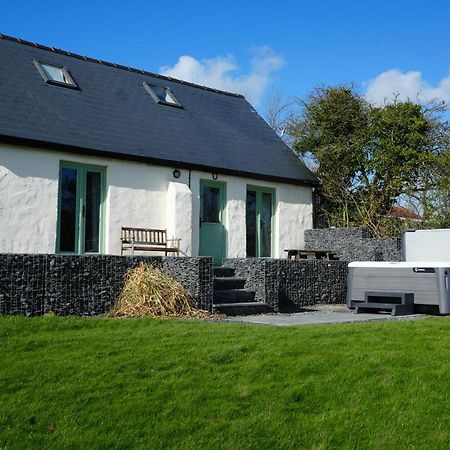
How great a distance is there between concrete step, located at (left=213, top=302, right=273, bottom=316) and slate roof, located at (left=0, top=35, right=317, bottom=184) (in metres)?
4.53

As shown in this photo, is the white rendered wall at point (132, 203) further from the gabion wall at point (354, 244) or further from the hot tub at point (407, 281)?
the hot tub at point (407, 281)

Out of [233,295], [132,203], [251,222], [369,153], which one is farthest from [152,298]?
[369,153]

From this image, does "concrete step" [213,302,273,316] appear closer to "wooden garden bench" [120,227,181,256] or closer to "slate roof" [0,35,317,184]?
"wooden garden bench" [120,227,181,256]

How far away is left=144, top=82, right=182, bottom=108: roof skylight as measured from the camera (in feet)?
55.3

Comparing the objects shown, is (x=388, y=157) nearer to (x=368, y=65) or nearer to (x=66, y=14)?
(x=368, y=65)

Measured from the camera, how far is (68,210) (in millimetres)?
13102

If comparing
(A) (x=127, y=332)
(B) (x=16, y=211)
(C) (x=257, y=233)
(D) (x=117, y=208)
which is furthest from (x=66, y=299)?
(C) (x=257, y=233)

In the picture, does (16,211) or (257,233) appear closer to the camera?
(16,211)

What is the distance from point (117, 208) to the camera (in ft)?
44.8

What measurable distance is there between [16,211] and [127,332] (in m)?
5.71

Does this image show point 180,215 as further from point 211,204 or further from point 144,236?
point 211,204

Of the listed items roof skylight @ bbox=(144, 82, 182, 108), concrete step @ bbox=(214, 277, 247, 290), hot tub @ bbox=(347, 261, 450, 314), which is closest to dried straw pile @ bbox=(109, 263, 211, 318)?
concrete step @ bbox=(214, 277, 247, 290)

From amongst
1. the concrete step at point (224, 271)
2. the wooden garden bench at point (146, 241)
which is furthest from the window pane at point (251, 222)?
the concrete step at point (224, 271)

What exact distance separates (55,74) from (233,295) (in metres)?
7.66
